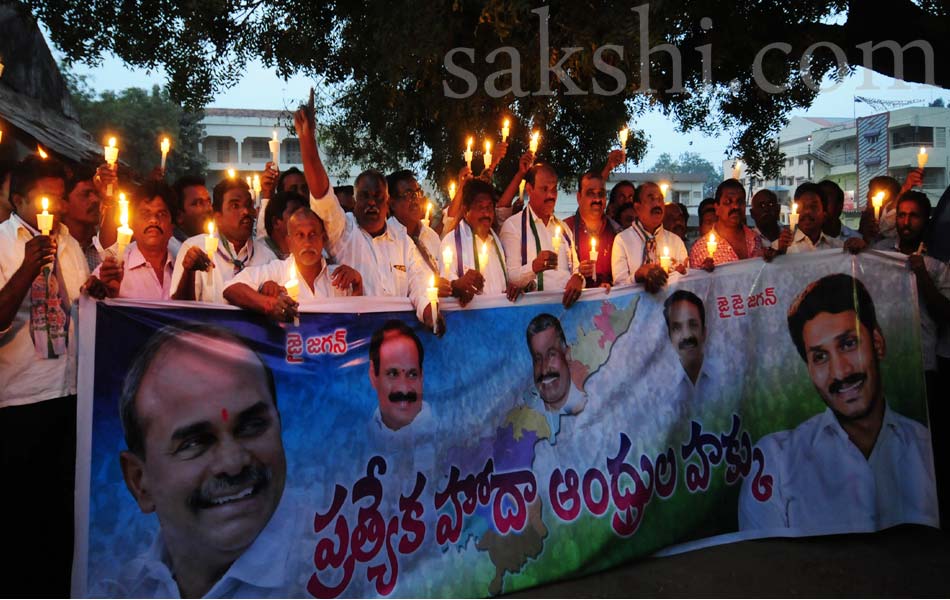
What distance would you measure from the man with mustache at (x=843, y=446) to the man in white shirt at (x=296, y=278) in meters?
2.74

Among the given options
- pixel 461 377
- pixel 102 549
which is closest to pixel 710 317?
pixel 461 377

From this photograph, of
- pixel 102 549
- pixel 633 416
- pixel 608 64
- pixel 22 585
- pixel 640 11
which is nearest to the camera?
pixel 102 549

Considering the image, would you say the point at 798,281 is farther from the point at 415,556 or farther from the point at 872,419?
the point at 415,556

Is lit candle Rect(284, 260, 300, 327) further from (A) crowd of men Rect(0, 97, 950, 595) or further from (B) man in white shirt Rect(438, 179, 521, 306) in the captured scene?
(B) man in white shirt Rect(438, 179, 521, 306)

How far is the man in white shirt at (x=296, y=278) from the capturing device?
419cm

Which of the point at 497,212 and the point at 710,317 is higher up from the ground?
the point at 497,212

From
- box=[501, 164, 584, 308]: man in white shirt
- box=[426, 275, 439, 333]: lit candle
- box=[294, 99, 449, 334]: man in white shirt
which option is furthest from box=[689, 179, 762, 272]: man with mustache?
box=[426, 275, 439, 333]: lit candle

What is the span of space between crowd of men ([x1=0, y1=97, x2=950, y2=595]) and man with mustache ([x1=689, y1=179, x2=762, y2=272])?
0.04ft

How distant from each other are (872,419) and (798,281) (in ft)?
3.21

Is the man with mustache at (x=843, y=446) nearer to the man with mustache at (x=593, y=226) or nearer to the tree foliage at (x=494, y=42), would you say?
the man with mustache at (x=593, y=226)

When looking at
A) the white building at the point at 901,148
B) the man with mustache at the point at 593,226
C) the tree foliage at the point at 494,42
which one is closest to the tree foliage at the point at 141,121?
the white building at the point at 901,148

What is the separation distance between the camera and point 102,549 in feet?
12.4

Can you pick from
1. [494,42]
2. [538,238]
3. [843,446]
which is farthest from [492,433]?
[494,42]

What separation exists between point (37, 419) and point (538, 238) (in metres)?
3.33
